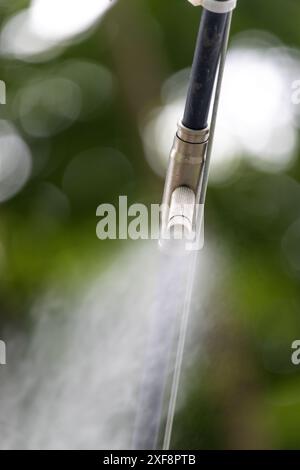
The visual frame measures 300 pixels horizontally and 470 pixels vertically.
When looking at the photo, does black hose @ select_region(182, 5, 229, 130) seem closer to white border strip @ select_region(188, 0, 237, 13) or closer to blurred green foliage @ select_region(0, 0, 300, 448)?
white border strip @ select_region(188, 0, 237, 13)

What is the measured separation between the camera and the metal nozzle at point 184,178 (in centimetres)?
180

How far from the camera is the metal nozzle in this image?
1.80 m

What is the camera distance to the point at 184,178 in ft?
5.97

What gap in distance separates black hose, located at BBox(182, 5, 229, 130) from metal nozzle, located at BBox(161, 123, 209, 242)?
32 mm

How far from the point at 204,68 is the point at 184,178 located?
279 millimetres

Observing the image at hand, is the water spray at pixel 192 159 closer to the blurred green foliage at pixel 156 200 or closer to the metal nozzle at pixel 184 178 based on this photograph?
the metal nozzle at pixel 184 178

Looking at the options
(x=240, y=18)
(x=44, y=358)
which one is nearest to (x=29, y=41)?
(x=240, y=18)

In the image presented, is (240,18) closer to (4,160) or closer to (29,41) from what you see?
(29,41)

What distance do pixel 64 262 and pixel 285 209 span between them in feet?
6.03
